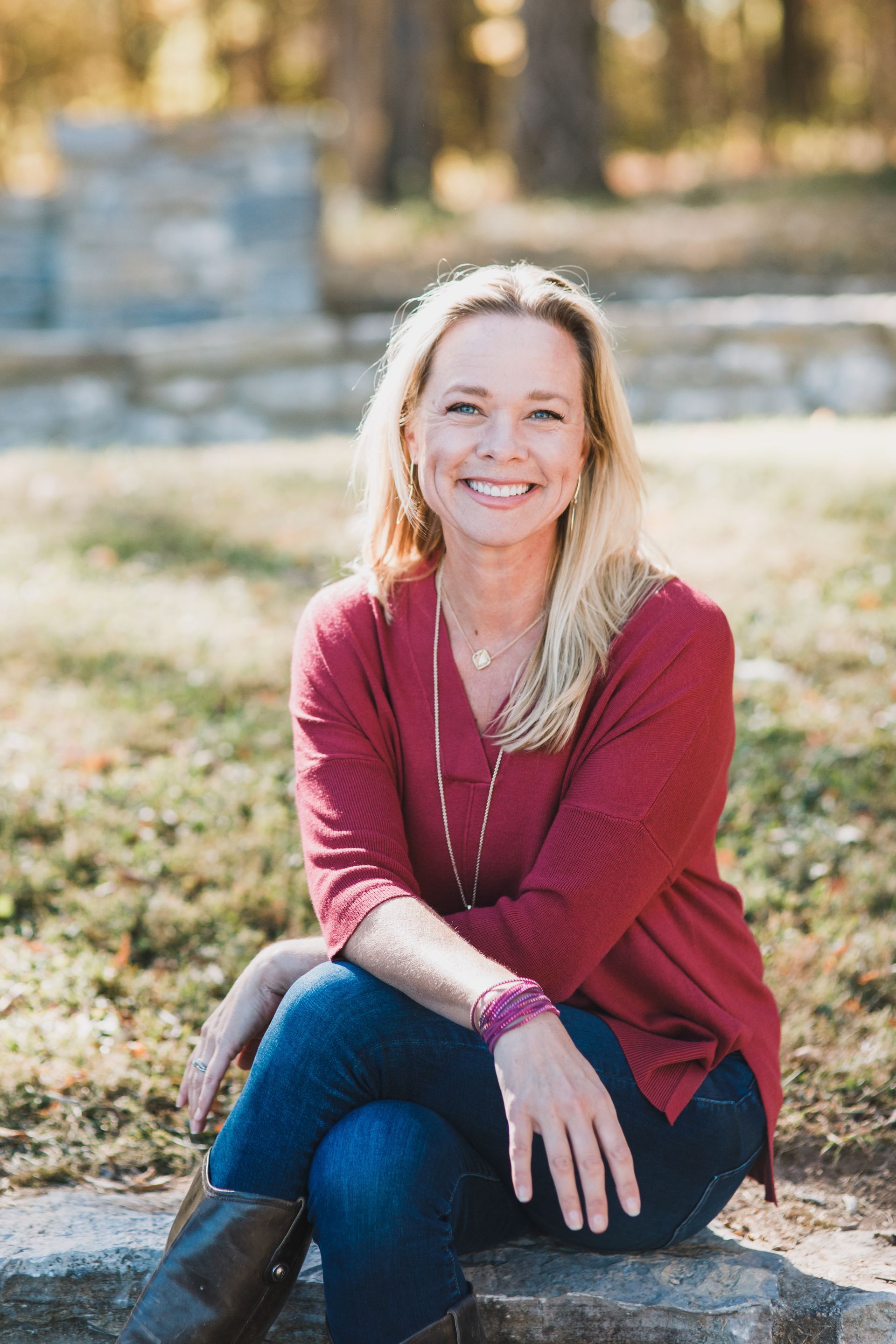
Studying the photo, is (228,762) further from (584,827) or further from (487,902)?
(584,827)

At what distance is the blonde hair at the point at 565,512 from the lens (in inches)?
89.8

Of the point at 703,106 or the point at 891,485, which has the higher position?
the point at 703,106

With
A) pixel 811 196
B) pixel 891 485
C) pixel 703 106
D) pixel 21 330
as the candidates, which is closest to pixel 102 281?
pixel 21 330

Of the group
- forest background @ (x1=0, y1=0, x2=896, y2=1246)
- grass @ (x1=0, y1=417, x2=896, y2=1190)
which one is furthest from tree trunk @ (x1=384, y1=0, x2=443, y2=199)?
grass @ (x1=0, y1=417, x2=896, y2=1190)

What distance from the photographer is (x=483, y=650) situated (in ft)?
8.03

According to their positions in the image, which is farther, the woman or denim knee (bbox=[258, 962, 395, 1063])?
denim knee (bbox=[258, 962, 395, 1063])

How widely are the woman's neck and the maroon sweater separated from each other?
9cm

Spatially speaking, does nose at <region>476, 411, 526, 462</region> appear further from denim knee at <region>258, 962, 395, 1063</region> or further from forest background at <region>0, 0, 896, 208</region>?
forest background at <region>0, 0, 896, 208</region>

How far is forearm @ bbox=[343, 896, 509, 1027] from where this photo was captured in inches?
78.7

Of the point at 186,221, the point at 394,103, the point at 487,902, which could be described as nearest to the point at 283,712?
the point at 487,902

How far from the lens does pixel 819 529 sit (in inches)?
213

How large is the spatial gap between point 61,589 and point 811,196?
32.5 ft

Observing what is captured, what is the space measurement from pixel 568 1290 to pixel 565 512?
1.34 metres

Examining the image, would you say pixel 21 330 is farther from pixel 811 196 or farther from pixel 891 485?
pixel 811 196
